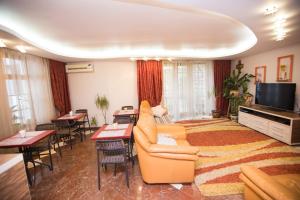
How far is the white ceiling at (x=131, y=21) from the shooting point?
5.57ft

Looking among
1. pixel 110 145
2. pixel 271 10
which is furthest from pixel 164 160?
pixel 271 10

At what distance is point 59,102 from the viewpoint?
14.9 ft

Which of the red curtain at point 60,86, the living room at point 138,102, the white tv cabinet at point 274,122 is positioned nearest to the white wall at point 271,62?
the living room at point 138,102

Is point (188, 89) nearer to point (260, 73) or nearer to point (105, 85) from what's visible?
point (260, 73)

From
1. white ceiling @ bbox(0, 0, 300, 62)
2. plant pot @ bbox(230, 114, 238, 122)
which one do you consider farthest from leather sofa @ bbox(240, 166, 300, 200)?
plant pot @ bbox(230, 114, 238, 122)

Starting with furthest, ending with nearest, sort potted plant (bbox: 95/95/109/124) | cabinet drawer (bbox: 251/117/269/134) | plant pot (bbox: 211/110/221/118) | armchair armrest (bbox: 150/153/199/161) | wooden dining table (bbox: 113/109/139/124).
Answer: plant pot (bbox: 211/110/221/118)
potted plant (bbox: 95/95/109/124)
cabinet drawer (bbox: 251/117/269/134)
wooden dining table (bbox: 113/109/139/124)
armchair armrest (bbox: 150/153/199/161)

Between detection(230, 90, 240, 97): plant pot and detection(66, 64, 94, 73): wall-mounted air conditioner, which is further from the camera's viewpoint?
detection(230, 90, 240, 97): plant pot

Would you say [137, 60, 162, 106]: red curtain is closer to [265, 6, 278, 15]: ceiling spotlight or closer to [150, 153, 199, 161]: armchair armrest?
[150, 153, 199, 161]: armchair armrest

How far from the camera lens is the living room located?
6.06ft

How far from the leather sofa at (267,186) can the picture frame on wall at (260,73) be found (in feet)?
12.1

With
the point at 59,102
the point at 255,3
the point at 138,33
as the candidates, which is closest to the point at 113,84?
the point at 59,102

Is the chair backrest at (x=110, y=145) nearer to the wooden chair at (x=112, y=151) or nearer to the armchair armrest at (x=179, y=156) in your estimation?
the wooden chair at (x=112, y=151)

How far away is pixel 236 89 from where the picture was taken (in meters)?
5.35

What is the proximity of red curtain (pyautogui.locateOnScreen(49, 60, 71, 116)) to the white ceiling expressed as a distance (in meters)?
1.10
